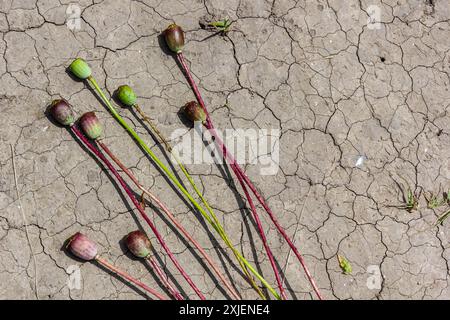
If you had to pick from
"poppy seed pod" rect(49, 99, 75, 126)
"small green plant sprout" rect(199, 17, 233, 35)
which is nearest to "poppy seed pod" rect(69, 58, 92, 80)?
"poppy seed pod" rect(49, 99, 75, 126)

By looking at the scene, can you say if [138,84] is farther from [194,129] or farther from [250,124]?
[250,124]

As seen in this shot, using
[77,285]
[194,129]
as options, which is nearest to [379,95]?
[194,129]

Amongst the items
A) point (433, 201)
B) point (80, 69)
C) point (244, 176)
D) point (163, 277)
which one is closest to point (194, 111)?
point (244, 176)

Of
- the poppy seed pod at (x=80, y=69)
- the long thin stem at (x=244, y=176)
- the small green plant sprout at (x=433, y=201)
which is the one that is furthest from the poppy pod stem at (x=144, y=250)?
the small green plant sprout at (x=433, y=201)

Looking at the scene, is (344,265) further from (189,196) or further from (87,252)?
(87,252)

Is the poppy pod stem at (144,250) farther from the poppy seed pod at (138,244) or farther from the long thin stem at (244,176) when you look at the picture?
the long thin stem at (244,176)

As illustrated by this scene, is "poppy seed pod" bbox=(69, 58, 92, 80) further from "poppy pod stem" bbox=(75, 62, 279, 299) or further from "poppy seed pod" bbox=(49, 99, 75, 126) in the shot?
"poppy seed pod" bbox=(49, 99, 75, 126)

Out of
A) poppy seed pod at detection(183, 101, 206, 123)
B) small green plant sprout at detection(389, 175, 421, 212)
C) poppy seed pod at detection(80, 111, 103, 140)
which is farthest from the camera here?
small green plant sprout at detection(389, 175, 421, 212)
